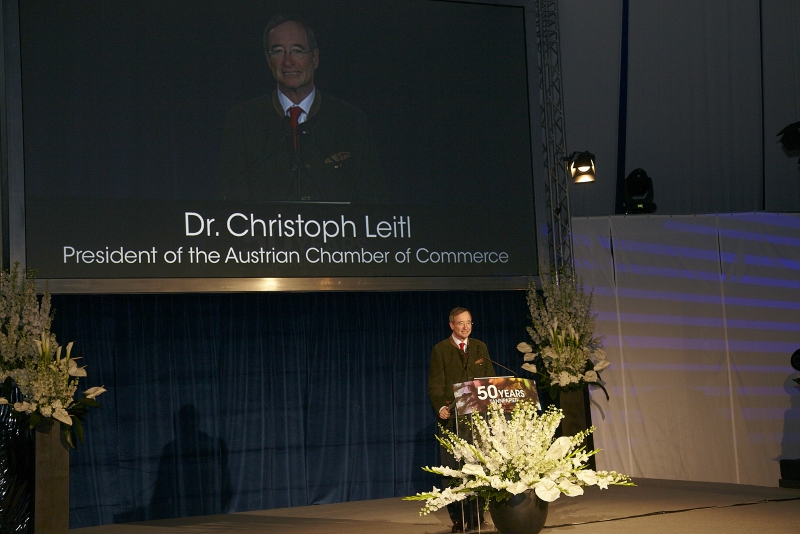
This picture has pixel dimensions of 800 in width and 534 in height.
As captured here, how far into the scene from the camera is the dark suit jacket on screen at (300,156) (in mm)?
6910

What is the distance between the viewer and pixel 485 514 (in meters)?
5.59

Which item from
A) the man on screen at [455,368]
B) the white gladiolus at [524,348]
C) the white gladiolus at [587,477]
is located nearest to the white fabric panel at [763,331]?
the white gladiolus at [524,348]

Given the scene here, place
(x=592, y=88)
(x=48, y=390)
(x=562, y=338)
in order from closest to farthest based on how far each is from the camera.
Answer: (x=48, y=390)
(x=562, y=338)
(x=592, y=88)

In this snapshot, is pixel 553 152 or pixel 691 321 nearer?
pixel 553 152

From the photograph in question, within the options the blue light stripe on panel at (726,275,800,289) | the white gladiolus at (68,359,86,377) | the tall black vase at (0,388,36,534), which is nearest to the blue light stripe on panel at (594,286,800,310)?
the blue light stripe on panel at (726,275,800,289)

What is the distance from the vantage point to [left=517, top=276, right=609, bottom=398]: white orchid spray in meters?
7.65

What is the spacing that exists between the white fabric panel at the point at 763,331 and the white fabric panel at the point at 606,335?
99cm

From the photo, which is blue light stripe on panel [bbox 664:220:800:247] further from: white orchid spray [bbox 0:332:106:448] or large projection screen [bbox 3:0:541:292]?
white orchid spray [bbox 0:332:106:448]

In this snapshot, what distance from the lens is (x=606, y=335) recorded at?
838 cm

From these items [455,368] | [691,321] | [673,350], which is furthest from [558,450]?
[691,321]

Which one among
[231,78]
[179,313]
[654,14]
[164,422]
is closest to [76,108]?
[231,78]

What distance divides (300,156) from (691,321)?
376 centimetres

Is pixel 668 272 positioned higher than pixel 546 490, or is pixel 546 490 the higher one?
pixel 668 272

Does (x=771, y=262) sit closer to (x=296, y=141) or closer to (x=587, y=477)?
(x=296, y=141)
